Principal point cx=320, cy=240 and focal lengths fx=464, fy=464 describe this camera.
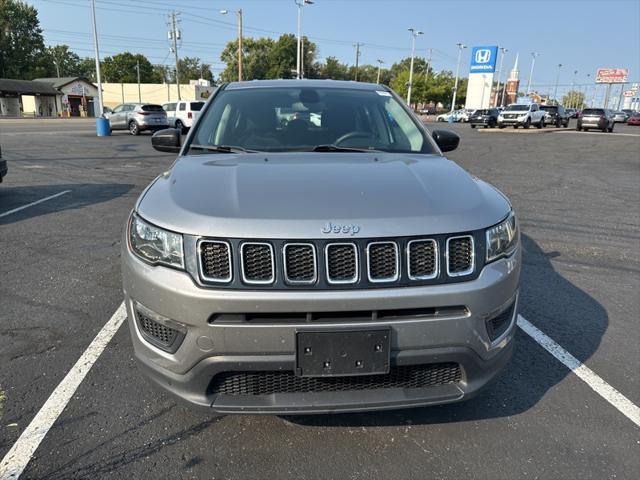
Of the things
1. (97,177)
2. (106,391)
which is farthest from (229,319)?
(97,177)

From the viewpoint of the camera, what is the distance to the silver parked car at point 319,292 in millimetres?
1828

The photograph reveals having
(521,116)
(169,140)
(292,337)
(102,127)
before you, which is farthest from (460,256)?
(521,116)

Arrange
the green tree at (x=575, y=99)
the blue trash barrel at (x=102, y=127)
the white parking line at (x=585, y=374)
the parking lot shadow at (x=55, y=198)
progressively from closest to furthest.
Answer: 1. the white parking line at (x=585, y=374)
2. the parking lot shadow at (x=55, y=198)
3. the blue trash barrel at (x=102, y=127)
4. the green tree at (x=575, y=99)

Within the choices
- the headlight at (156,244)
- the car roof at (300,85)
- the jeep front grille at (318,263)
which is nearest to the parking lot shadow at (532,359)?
the jeep front grille at (318,263)

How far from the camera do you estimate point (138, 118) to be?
24625 mm

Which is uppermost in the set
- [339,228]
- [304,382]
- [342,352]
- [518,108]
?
[518,108]

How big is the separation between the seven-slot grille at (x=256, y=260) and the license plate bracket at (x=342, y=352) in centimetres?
28

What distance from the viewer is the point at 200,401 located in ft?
6.37

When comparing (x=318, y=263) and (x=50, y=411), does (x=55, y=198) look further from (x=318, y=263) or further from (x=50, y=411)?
(x=318, y=263)

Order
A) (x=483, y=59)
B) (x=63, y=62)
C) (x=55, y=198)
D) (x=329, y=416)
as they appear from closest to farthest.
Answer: (x=329, y=416), (x=55, y=198), (x=483, y=59), (x=63, y=62)

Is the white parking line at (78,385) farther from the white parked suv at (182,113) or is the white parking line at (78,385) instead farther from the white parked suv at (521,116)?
the white parked suv at (521,116)

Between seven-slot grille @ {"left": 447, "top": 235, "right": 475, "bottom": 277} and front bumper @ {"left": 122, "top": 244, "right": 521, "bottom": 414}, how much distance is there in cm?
6

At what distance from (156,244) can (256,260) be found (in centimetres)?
48

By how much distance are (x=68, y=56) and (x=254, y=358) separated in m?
121
